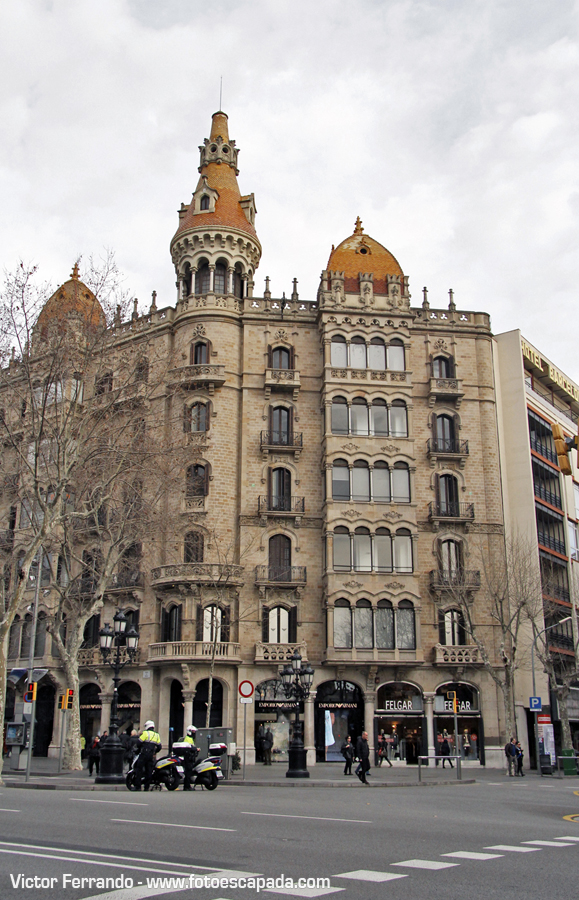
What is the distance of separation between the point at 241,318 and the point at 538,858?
38875 mm

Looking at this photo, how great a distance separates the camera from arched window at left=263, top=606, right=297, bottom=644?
40.8 meters

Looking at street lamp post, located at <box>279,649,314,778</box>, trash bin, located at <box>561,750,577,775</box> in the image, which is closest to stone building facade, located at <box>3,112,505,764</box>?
trash bin, located at <box>561,750,577,775</box>

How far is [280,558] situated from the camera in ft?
138

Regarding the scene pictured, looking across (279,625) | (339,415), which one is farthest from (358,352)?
→ (279,625)

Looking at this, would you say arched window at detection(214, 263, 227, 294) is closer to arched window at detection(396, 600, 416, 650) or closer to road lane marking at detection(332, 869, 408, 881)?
arched window at detection(396, 600, 416, 650)

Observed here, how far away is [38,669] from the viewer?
138 feet

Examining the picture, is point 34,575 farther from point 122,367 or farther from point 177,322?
point 122,367

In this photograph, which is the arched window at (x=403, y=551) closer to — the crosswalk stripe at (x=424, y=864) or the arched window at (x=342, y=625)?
the arched window at (x=342, y=625)

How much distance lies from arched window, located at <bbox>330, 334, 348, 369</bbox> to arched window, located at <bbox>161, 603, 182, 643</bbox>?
14830 mm

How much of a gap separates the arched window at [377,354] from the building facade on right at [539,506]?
23.4 ft

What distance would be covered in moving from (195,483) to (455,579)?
13552 mm

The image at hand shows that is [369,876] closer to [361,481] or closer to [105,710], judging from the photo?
[361,481]

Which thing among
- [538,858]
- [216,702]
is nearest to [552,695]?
[216,702]

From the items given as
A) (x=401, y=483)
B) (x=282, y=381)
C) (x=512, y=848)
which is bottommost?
(x=512, y=848)
